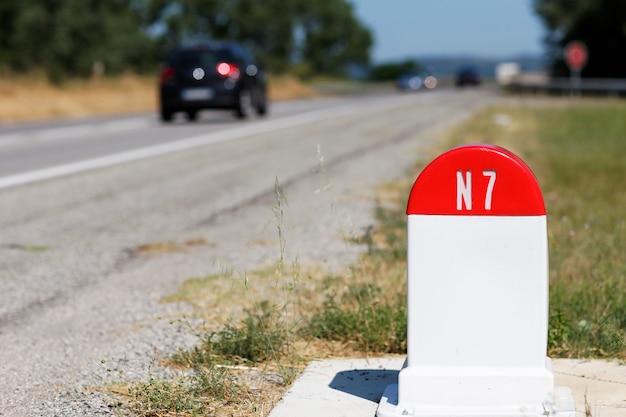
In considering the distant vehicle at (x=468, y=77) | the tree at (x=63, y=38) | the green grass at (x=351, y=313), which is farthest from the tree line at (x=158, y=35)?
the green grass at (x=351, y=313)

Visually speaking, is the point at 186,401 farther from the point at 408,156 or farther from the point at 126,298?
the point at 408,156

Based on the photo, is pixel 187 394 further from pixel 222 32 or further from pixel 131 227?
pixel 222 32

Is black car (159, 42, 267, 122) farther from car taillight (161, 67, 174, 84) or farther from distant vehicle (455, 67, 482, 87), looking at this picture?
distant vehicle (455, 67, 482, 87)

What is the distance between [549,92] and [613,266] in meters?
44.1

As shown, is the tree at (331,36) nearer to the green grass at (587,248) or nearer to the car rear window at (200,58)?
the car rear window at (200,58)

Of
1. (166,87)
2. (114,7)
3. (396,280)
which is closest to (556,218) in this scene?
(396,280)

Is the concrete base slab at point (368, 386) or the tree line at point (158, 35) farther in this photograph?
the tree line at point (158, 35)

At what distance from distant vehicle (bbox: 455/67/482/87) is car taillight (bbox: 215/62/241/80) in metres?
52.1

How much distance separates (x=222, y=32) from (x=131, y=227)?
9313cm

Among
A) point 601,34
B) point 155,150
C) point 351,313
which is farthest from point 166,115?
point 601,34

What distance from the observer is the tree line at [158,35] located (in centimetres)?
5469

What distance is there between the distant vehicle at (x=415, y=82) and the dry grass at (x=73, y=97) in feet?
101

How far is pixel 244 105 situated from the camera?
22.3 meters

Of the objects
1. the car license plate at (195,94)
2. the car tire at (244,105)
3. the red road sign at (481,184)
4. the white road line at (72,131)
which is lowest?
the white road line at (72,131)
